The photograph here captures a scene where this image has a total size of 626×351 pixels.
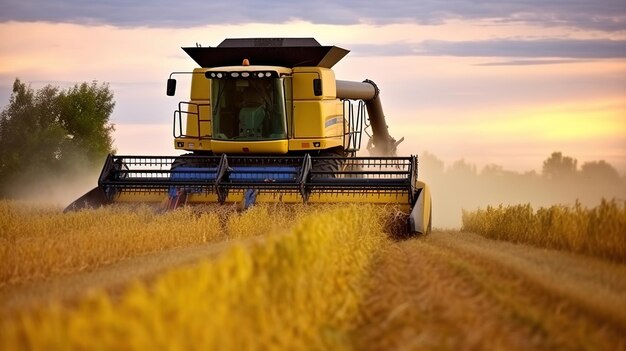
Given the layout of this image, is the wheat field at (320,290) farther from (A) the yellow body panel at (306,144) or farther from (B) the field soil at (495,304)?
(A) the yellow body panel at (306,144)

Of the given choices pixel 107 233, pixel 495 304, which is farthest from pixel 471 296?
pixel 107 233

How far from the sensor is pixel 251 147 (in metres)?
15.6

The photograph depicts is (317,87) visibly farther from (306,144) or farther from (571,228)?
(571,228)

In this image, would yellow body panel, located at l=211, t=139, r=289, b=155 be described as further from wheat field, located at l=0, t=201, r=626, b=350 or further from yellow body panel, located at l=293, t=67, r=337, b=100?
wheat field, located at l=0, t=201, r=626, b=350

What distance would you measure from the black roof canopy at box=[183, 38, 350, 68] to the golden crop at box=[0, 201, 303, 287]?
3288 mm

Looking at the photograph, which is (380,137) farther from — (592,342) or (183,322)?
(183,322)

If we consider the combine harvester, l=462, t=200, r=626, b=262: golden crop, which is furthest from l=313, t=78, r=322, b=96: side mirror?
l=462, t=200, r=626, b=262: golden crop

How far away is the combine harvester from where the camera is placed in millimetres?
14359

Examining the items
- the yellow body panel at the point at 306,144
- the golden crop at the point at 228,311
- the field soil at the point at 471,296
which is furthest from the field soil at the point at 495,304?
the yellow body panel at the point at 306,144

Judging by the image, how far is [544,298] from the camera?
23.1 ft

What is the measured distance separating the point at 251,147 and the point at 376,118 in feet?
22.2

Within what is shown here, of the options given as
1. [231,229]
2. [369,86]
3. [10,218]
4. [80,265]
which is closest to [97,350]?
[80,265]

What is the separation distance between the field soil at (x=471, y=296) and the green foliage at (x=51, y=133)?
22157 mm

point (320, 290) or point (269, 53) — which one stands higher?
point (269, 53)
